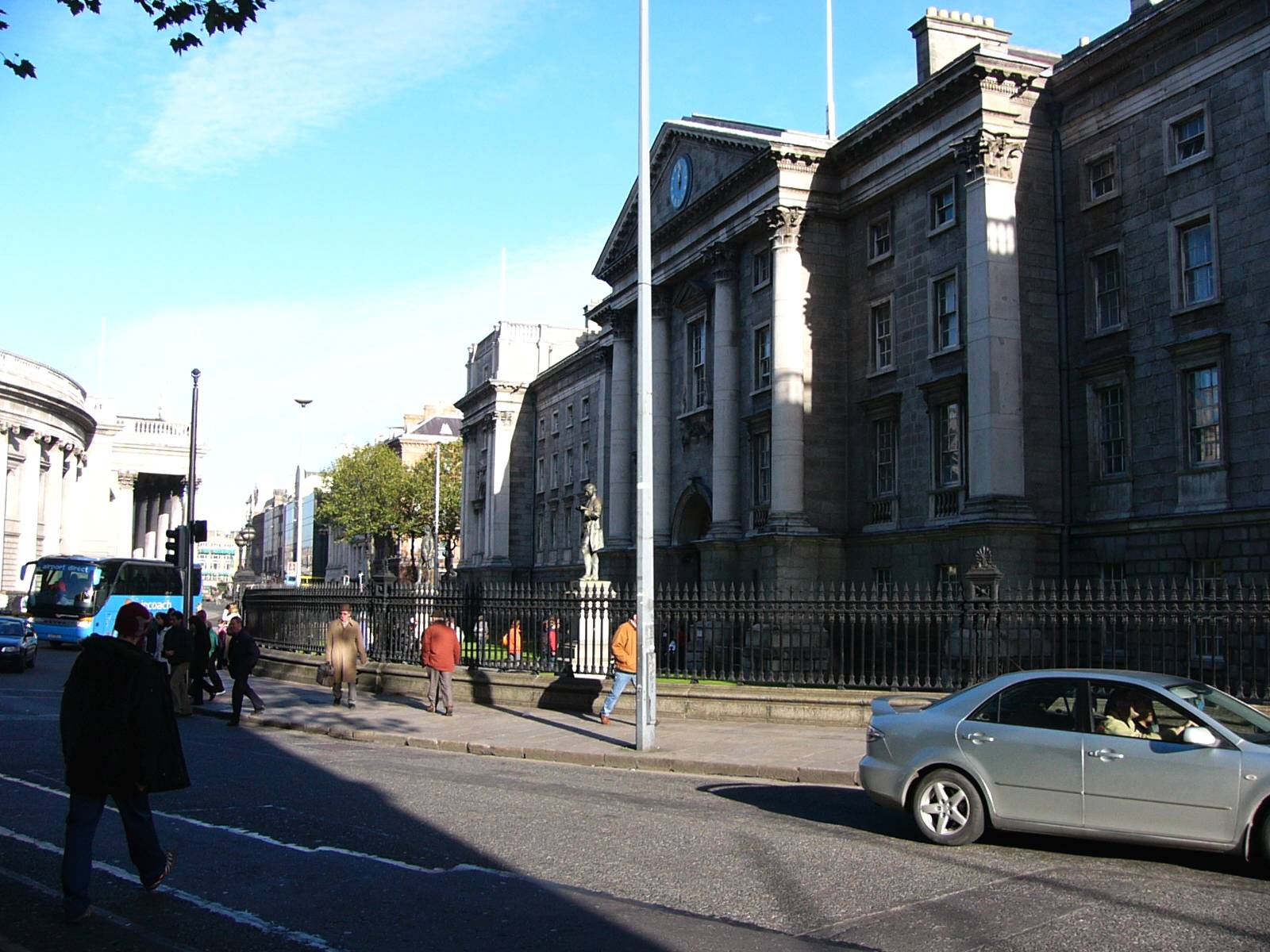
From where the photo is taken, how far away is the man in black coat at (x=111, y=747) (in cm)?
694

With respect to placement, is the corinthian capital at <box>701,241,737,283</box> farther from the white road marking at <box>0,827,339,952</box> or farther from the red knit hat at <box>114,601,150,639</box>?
the red knit hat at <box>114,601,150,639</box>

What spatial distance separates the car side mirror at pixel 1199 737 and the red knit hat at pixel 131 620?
7.23 meters

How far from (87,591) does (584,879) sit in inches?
1488

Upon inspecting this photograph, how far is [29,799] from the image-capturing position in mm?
11469

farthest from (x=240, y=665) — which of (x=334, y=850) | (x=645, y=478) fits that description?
(x=334, y=850)

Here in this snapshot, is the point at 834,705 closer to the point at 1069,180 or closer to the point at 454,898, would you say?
the point at 454,898

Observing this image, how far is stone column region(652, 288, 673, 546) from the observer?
44625 mm

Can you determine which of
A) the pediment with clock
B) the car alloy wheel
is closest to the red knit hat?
the car alloy wheel

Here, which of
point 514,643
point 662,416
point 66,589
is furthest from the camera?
point 662,416

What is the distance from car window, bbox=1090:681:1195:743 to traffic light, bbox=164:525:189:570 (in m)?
23.0

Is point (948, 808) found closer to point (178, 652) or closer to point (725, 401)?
point (178, 652)

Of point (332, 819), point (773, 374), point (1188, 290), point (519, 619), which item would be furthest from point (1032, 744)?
point (773, 374)

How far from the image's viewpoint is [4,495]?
6178cm

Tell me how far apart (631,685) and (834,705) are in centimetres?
373
